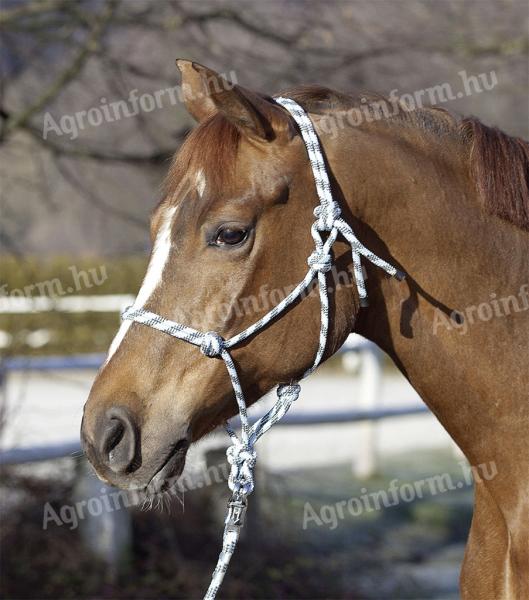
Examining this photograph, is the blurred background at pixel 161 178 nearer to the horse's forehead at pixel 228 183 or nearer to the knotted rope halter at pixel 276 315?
the knotted rope halter at pixel 276 315

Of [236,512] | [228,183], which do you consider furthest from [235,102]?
[236,512]

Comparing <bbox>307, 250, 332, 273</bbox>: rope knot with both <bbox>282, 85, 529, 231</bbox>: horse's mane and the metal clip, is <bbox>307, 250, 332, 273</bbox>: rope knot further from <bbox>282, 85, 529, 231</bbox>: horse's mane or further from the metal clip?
the metal clip

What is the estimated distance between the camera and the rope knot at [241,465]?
2586mm

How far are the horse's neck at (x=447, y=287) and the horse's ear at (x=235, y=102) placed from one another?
247 mm

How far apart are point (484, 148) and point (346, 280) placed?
0.57m

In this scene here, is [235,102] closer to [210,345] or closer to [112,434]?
[210,345]

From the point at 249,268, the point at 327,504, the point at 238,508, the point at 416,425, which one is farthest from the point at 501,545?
the point at 416,425

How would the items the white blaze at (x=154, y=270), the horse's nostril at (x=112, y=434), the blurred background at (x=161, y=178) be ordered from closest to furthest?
the horse's nostril at (x=112, y=434), the white blaze at (x=154, y=270), the blurred background at (x=161, y=178)

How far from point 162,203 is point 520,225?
104 cm

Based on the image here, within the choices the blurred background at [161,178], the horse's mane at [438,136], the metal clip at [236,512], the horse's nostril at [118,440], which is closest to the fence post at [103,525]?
the blurred background at [161,178]

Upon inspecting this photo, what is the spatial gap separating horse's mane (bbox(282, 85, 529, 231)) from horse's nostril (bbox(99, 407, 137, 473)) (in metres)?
1.04

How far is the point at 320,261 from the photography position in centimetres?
251

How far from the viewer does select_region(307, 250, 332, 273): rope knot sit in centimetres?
251

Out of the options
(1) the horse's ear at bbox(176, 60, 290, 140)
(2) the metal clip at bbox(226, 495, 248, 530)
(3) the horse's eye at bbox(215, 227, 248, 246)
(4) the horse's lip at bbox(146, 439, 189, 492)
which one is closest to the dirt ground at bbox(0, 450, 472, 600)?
(2) the metal clip at bbox(226, 495, 248, 530)
